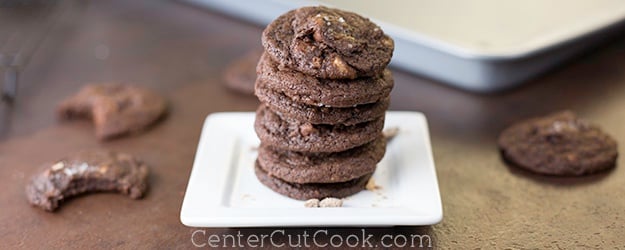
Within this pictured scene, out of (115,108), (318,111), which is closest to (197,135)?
(115,108)

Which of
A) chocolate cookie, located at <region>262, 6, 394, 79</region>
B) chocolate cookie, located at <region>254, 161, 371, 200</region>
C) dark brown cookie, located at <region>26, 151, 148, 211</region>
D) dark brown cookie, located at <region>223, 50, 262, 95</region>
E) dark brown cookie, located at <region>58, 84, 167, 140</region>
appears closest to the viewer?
chocolate cookie, located at <region>262, 6, 394, 79</region>

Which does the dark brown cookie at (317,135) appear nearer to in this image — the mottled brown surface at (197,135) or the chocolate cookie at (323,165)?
the chocolate cookie at (323,165)

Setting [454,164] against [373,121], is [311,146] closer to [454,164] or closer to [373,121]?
[373,121]

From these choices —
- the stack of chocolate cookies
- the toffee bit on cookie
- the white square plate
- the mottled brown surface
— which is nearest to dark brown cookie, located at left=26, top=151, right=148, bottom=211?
the mottled brown surface

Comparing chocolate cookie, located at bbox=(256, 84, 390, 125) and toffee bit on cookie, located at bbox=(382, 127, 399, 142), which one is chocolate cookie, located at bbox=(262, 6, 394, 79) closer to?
chocolate cookie, located at bbox=(256, 84, 390, 125)

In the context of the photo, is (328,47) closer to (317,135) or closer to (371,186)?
(317,135)

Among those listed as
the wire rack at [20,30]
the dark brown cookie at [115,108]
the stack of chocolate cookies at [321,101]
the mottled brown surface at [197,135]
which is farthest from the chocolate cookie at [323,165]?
the wire rack at [20,30]
